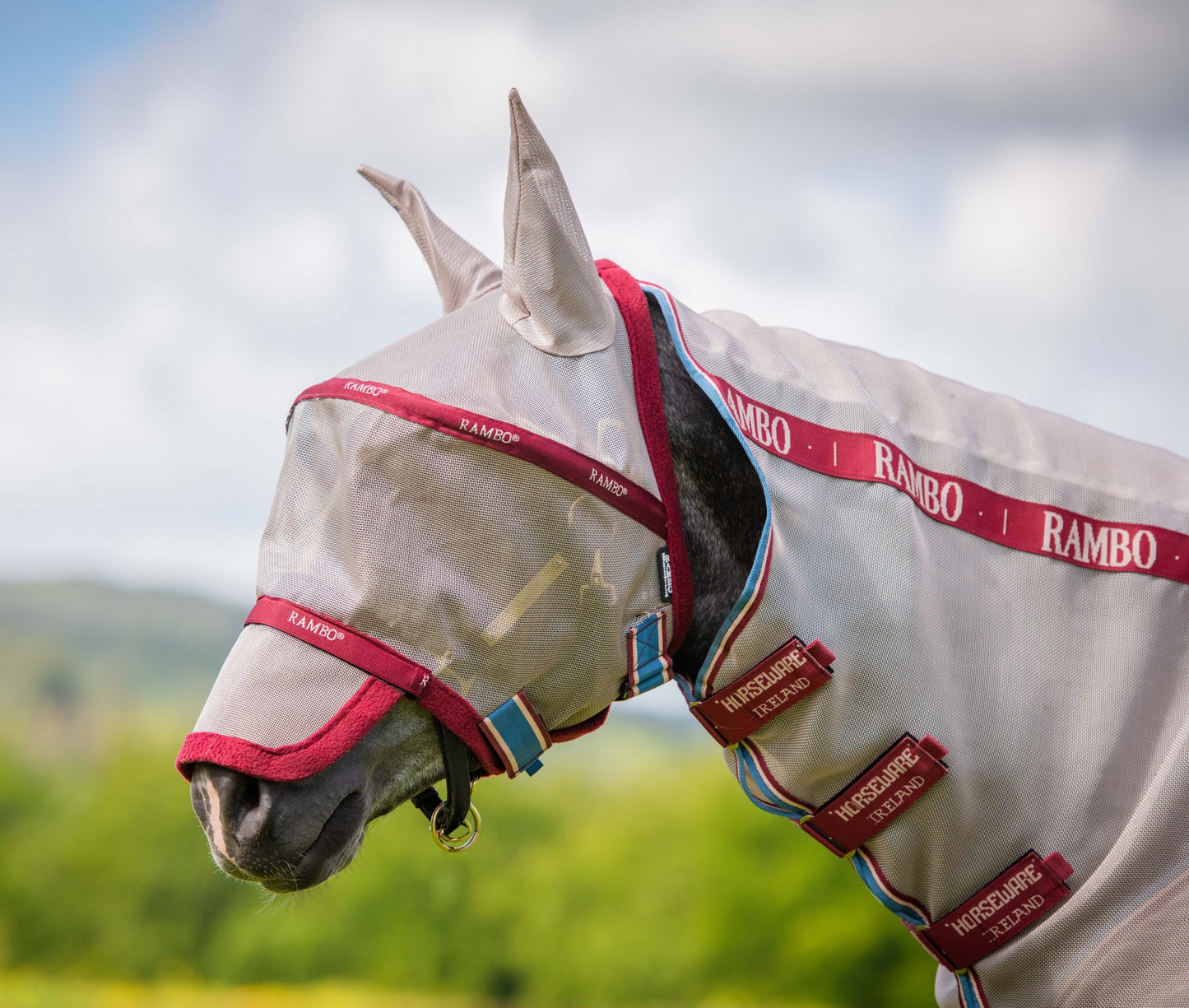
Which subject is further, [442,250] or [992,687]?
[442,250]

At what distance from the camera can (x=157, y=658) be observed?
31.3ft

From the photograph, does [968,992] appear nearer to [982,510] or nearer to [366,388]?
[982,510]

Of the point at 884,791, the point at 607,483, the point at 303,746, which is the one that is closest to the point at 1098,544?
the point at 884,791

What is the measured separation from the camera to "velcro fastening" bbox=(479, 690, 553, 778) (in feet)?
3.32

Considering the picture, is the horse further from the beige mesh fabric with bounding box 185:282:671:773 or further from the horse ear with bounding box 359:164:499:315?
the horse ear with bounding box 359:164:499:315

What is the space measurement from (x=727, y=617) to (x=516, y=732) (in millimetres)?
265

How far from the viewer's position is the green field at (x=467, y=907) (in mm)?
6391

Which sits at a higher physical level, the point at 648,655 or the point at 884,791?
the point at 648,655

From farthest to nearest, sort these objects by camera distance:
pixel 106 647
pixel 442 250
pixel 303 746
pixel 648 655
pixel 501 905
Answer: pixel 106 647 → pixel 501 905 → pixel 442 250 → pixel 648 655 → pixel 303 746

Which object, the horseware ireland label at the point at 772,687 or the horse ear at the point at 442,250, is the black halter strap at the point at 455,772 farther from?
the horse ear at the point at 442,250

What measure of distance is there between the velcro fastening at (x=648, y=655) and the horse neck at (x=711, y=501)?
0.16ft

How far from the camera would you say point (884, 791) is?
1.04 meters

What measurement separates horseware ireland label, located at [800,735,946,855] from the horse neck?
8.8 inches

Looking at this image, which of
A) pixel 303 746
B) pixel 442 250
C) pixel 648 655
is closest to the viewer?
pixel 303 746
